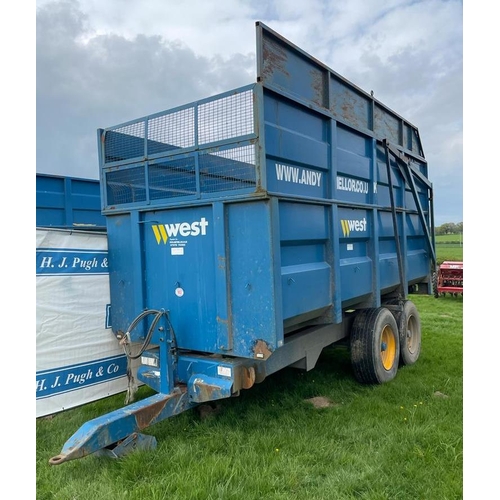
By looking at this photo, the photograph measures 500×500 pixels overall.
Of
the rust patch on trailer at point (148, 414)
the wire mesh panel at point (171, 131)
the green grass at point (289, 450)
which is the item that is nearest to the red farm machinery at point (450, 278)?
the green grass at point (289, 450)

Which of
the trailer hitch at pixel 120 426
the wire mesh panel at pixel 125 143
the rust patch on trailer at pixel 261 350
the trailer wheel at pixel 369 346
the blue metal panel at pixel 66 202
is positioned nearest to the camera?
the trailer hitch at pixel 120 426

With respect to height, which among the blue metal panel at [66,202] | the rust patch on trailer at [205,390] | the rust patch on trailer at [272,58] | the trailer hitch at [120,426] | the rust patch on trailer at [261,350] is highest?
the rust patch on trailer at [272,58]

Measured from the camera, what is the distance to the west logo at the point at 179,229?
12.0ft

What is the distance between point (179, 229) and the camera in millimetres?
3799

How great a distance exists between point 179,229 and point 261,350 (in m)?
1.24

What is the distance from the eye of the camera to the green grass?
2.88m

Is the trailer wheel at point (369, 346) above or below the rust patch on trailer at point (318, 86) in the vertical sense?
below

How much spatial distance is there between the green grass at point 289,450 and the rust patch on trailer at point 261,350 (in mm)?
715

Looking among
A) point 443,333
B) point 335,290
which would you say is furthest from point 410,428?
point 443,333

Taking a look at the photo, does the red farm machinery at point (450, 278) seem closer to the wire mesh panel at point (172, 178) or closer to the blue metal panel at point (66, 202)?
the blue metal panel at point (66, 202)

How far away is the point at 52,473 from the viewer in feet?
10.2

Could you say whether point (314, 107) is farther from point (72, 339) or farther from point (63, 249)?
point (72, 339)

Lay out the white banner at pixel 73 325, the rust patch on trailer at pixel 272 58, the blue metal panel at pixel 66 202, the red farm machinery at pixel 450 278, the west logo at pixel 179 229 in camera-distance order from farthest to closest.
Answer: the red farm machinery at pixel 450 278 < the blue metal panel at pixel 66 202 < the white banner at pixel 73 325 < the west logo at pixel 179 229 < the rust patch on trailer at pixel 272 58

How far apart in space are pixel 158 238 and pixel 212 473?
6.40ft
